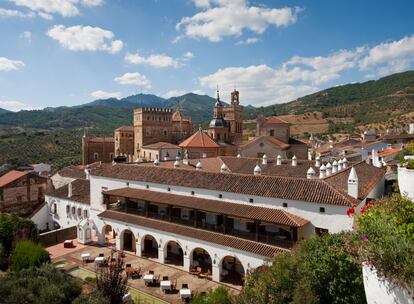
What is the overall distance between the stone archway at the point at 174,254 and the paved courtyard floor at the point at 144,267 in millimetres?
644

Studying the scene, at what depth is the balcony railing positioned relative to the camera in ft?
56.6

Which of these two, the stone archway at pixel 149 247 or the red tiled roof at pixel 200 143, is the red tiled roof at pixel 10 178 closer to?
the stone archway at pixel 149 247

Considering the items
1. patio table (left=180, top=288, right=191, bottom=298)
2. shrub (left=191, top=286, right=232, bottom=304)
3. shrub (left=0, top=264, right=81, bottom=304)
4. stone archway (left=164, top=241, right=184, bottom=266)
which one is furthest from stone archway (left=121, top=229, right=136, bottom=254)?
shrub (left=191, top=286, right=232, bottom=304)

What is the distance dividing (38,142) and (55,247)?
254ft

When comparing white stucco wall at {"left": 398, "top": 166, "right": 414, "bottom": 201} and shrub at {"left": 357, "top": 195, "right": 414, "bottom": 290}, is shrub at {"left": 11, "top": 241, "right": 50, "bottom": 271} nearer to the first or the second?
shrub at {"left": 357, "top": 195, "right": 414, "bottom": 290}

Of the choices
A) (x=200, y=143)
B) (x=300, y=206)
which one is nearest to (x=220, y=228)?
(x=300, y=206)

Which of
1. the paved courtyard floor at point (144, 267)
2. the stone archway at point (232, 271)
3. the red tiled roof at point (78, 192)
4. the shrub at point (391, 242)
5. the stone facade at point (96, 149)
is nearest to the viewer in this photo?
the shrub at point (391, 242)

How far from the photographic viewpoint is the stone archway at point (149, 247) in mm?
23031

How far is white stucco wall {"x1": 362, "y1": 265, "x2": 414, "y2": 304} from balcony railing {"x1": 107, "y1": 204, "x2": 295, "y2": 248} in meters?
8.80

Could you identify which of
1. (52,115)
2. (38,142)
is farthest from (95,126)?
(38,142)

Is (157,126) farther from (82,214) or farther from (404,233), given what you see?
(404,233)

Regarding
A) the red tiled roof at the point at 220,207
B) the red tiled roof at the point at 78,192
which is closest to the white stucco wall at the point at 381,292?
the red tiled roof at the point at 220,207

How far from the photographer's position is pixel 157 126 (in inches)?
2092

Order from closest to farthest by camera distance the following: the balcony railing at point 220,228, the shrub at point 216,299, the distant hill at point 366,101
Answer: the shrub at point 216,299
the balcony railing at point 220,228
the distant hill at point 366,101
